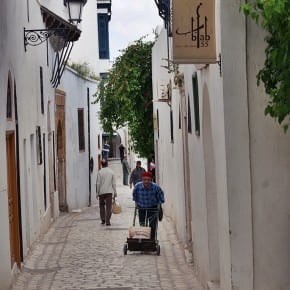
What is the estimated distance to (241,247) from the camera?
713 cm

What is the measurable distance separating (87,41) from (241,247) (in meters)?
29.0

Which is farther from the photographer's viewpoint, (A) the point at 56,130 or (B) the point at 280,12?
(A) the point at 56,130

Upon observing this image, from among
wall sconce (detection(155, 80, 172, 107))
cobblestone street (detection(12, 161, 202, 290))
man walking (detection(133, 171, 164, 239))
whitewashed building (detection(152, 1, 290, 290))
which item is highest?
wall sconce (detection(155, 80, 172, 107))

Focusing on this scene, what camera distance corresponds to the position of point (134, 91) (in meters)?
25.5

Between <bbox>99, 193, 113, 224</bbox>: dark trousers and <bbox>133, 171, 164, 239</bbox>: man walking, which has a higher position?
<bbox>133, 171, 164, 239</bbox>: man walking

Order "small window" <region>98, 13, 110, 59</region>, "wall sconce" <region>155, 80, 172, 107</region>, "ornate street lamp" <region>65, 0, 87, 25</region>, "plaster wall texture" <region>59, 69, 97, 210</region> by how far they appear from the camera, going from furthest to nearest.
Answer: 1. "small window" <region>98, 13, 110, 59</region>
2. "plaster wall texture" <region>59, 69, 97, 210</region>
3. "wall sconce" <region>155, 80, 172, 107</region>
4. "ornate street lamp" <region>65, 0, 87, 25</region>

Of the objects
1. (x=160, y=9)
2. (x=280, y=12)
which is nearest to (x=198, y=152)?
(x=160, y=9)

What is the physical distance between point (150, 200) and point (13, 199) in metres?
2.75

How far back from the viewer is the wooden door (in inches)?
457

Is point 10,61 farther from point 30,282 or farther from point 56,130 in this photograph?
point 56,130

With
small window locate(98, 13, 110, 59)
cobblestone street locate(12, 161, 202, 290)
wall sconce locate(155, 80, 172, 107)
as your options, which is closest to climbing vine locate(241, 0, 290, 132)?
cobblestone street locate(12, 161, 202, 290)

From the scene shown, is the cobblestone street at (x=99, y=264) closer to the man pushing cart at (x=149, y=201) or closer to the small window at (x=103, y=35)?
the man pushing cart at (x=149, y=201)

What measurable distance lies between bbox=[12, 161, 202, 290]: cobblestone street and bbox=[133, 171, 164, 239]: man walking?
1.86ft

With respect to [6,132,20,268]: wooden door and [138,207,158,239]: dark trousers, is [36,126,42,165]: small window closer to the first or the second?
[138,207,158,239]: dark trousers
